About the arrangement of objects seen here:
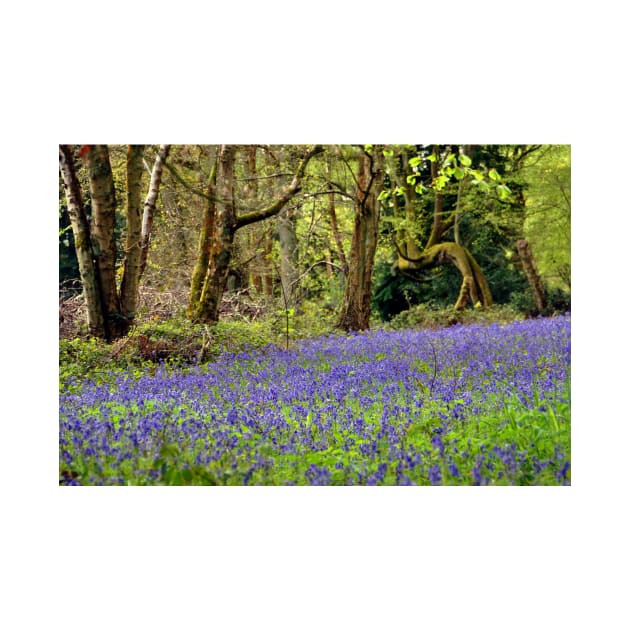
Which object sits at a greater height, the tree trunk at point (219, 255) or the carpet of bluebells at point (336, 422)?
the tree trunk at point (219, 255)

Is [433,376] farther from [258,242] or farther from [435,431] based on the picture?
[258,242]

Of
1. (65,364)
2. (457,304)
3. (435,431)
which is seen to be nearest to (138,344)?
(65,364)

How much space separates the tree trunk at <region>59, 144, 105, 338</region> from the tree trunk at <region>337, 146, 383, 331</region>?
11.3 ft

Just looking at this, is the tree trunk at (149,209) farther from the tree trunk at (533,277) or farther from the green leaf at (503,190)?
the tree trunk at (533,277)

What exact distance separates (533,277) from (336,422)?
3388 millimetres

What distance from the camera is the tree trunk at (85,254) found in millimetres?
6715

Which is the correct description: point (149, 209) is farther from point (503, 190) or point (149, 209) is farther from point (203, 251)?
point (503, 190)

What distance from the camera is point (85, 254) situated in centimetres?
684

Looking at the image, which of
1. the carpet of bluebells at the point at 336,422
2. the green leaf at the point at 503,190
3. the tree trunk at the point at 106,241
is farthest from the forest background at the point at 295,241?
the carpet of bluebells at the point at 336,422

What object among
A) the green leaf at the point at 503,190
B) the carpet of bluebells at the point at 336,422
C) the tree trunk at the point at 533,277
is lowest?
the carpet of bluebells at the point at 336,422

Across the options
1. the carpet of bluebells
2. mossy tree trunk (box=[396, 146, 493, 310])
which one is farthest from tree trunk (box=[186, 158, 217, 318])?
mossy tree trunk (box=[396, 146, 493, 310])

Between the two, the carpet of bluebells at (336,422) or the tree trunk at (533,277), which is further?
the tree trunk at (533,277)

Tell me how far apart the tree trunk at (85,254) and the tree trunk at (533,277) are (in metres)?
4.60
